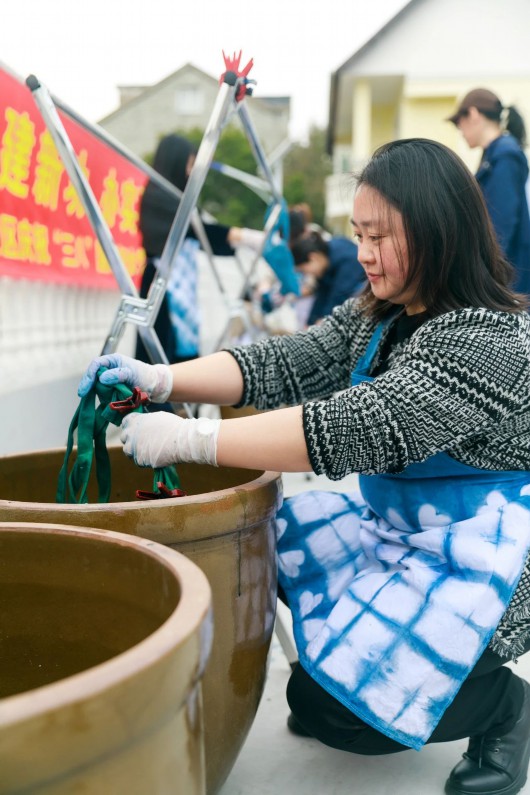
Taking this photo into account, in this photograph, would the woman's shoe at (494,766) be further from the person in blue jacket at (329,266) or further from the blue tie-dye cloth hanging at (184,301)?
the person in blue jacket at (329,266)

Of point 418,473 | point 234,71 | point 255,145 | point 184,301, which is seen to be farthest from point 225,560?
point 184,301

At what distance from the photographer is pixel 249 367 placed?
1.73 m

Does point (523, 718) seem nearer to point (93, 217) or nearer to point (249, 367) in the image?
point (249, 367)

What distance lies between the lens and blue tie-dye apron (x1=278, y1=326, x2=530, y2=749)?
1315 mm

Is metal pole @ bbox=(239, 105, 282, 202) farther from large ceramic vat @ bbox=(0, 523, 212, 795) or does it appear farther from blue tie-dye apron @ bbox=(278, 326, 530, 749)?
large ceramic vat @ bbox=(0, 523, 212, 795)

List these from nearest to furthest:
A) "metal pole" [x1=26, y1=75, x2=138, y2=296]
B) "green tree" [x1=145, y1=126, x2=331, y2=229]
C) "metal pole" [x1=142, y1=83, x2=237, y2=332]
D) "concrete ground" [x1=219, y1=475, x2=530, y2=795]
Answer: "concrete ground" [x1=219, y1=475, x2=530, y2=795]
"metal pole" [x1=26, y1=75, x2=138, y2=296]
"metal pole" [x1=142, y1=83, x2=237, y2=332]
"green tree" [x1=145, y1=126, x2=331, y2=229]

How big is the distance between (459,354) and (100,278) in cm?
224

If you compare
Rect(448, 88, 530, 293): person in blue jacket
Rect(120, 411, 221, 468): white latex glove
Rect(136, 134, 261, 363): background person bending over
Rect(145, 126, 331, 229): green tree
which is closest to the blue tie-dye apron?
Rect(120, 411, 221, 468): white latex glove

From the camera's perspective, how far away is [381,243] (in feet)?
4.76

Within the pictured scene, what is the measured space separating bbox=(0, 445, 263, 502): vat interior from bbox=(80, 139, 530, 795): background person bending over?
0.19 m

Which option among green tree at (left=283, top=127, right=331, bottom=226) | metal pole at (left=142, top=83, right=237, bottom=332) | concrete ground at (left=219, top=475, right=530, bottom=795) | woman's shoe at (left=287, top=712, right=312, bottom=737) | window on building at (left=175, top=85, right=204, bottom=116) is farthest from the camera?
window on building at (left=175, top=85, right=204, bottom=116)

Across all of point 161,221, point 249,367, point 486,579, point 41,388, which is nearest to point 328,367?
point 249,367

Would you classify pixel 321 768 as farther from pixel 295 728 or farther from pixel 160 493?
pixel 160 493

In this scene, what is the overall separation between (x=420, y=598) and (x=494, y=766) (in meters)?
0.39
